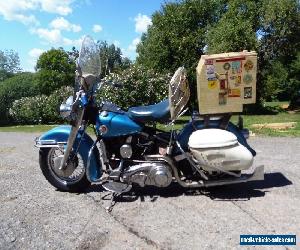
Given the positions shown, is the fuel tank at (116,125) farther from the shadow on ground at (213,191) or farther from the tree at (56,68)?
the tree at (56,68)

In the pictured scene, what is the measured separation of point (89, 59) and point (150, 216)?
2056mm

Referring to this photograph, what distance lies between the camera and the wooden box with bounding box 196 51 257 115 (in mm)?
4773

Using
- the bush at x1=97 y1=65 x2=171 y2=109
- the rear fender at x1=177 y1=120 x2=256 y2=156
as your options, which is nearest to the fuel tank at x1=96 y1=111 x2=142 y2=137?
the rear fender at x1=177 y1=120 x2=256 y2=156

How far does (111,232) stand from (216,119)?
1.87 meters

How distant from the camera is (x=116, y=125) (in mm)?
5156

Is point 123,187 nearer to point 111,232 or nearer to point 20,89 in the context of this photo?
point 111,232

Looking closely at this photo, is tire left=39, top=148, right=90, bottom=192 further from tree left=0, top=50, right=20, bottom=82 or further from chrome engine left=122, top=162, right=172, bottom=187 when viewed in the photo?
tree left=0, top=50, right=20, bottom=82

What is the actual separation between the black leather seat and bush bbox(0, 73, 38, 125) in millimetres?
23212

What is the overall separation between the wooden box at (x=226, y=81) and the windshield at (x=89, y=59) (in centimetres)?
136

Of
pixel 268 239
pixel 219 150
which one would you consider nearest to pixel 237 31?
pixel 219 150

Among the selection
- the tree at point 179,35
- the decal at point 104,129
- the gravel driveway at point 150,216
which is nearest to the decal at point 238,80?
the gravel driveway at point 150,216

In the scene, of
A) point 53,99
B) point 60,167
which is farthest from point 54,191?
point 53,99

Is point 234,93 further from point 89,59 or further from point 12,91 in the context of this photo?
point 12,91

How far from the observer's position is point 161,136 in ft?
17.2
